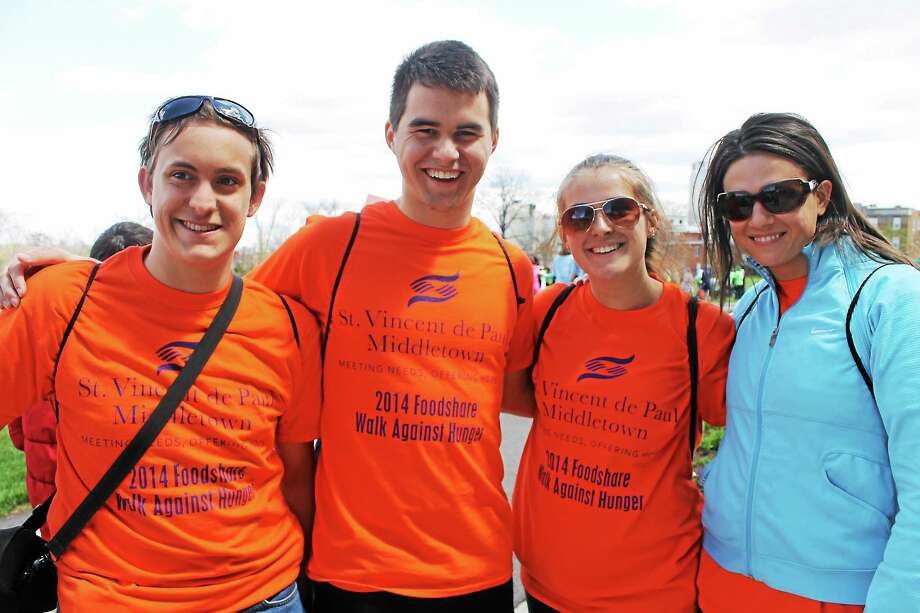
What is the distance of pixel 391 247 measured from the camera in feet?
8.58

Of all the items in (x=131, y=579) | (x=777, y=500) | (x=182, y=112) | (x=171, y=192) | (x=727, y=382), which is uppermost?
(x=182, y=112)

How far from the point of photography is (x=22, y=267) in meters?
2.08

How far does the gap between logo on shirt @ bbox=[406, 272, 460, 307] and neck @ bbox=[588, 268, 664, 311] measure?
62cm

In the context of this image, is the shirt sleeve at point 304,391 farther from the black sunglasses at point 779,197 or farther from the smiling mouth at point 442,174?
the black sunglasses at point 779,197

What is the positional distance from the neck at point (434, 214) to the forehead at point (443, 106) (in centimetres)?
34

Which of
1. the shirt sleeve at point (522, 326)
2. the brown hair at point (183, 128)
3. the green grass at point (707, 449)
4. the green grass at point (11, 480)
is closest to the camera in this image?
the brown hair at point (183, 128)

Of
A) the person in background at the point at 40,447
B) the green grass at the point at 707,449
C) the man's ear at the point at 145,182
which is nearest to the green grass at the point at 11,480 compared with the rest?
the person in background at the point at 40,447

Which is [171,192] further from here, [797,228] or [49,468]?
[797,228]

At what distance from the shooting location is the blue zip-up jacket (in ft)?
6.05

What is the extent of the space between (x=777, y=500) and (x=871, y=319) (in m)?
0.67

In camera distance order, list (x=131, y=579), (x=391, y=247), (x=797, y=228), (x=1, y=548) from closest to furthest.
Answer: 1. (x=131, y=579)
2. (x=1, y=548)
3. (x=797, y=228)
4. (x=391, y=247)

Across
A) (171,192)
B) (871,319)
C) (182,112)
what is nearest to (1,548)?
(171,192)

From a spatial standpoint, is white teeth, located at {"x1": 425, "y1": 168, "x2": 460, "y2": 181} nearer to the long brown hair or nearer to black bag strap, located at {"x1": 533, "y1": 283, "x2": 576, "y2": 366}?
black bag strap, located at {"x1": 533, "y1": 283, "x2": 576, "y2": 366}

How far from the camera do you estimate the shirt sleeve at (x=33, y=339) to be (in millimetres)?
1964
